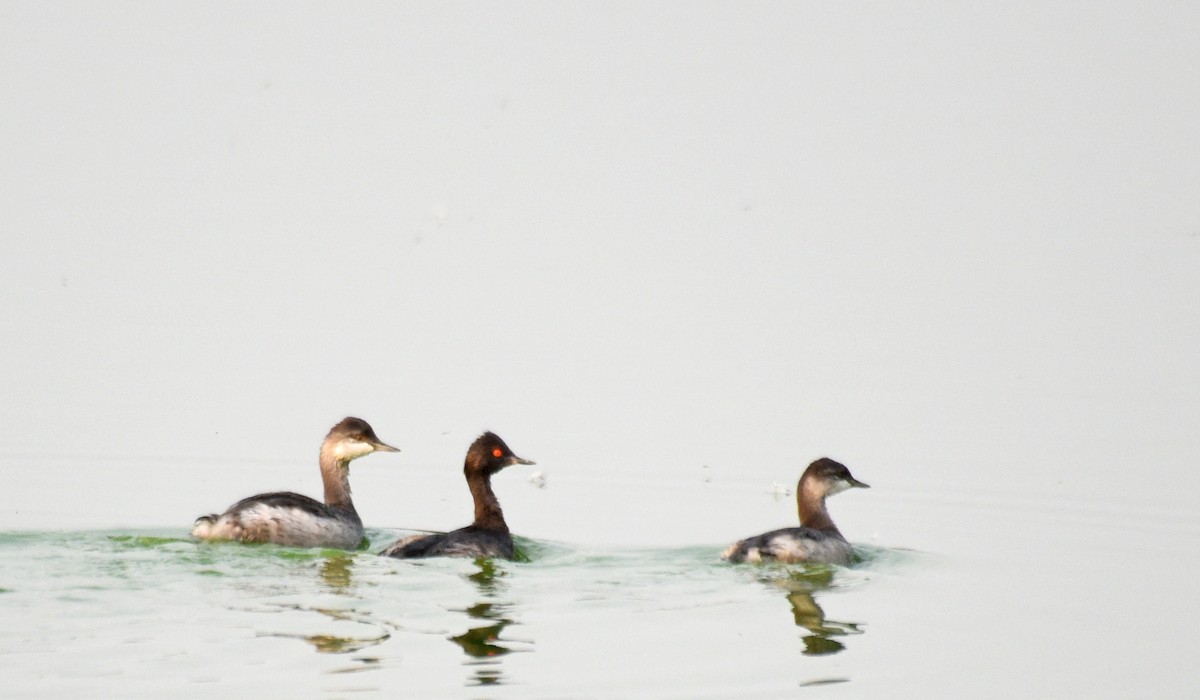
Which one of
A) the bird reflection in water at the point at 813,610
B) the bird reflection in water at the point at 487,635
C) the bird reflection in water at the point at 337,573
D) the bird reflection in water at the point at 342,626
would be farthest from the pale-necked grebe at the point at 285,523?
the bird reflection in water at the point at 813,610

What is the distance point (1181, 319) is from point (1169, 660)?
1255 centimetres

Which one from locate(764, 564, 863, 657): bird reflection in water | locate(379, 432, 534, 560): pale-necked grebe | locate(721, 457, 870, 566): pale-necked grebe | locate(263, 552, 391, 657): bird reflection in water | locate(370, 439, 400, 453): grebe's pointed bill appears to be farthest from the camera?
locate(370, 439, 400, 453): grebe's pointed bill

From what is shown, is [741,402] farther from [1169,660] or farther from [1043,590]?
[1169,660]

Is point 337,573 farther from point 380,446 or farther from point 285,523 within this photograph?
point 380,446

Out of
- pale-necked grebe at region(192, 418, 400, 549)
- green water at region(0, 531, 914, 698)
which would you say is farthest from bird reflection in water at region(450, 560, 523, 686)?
pale-necked grebe at region(192, 418, 400, 549)

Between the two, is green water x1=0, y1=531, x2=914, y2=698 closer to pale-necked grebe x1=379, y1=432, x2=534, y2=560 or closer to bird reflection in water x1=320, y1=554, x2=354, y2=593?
bird reflection in water x1=320, y1=554, x2=354, y2=593

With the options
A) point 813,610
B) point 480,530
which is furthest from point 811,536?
point 480,530

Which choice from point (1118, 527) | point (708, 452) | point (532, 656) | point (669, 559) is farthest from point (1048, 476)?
point (532, 656)

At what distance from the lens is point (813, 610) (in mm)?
14086

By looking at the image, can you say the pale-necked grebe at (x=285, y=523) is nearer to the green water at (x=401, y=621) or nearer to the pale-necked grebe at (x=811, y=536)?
the green water at (x=401, y=621)

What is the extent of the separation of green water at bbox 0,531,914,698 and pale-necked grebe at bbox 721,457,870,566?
154 millimetres

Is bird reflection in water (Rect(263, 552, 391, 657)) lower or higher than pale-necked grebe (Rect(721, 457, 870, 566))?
lower

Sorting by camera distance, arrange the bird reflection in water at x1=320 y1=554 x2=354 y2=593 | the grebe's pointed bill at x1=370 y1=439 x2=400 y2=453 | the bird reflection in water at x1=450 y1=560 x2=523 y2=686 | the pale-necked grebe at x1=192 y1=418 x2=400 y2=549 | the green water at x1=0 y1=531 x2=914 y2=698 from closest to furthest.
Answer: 1. the green water at x1=0 y1=531 x2=914 y2=698
2. the bird reflection in water at x1=450 y1=560 x2=523 y2=686
3. the bird reflection in water at x1=320 y1=554 x2=354 y2=593
4. the pale-necked grebe at x1=192 y1=418 x2=400 y2=549
5. the grebe's pointed bill at x1=370 y1=439 x2=400 y2=453

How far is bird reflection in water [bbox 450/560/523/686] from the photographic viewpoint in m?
11.9
